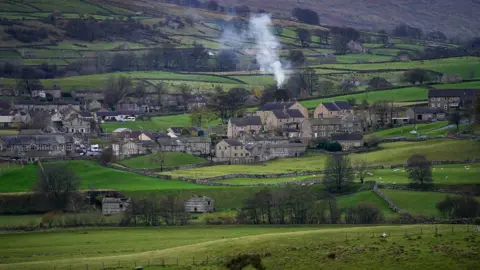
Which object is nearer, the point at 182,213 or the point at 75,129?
the point at 182,213

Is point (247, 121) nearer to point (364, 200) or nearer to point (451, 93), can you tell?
point (451, 93)

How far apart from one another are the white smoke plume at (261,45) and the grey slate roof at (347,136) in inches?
1570

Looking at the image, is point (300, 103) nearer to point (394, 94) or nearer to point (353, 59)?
point (394, 94)

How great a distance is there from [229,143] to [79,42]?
84782 millimetres

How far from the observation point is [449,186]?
218 ft

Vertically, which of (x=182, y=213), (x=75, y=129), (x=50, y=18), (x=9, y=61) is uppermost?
(x=50, y=18)

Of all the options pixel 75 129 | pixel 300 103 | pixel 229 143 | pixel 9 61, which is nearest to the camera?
pixel 229 143

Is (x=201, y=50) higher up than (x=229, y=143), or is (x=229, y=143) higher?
(x=201, y=50)

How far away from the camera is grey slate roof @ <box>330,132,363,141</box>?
8938 cm

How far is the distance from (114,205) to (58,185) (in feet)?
15.9

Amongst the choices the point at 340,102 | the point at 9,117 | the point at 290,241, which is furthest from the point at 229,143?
the point at 290,241

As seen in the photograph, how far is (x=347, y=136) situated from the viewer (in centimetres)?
9012

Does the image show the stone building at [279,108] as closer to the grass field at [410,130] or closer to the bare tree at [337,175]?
the grass field at [410,130]

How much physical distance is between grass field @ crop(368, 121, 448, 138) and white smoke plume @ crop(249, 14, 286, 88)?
34862mm
